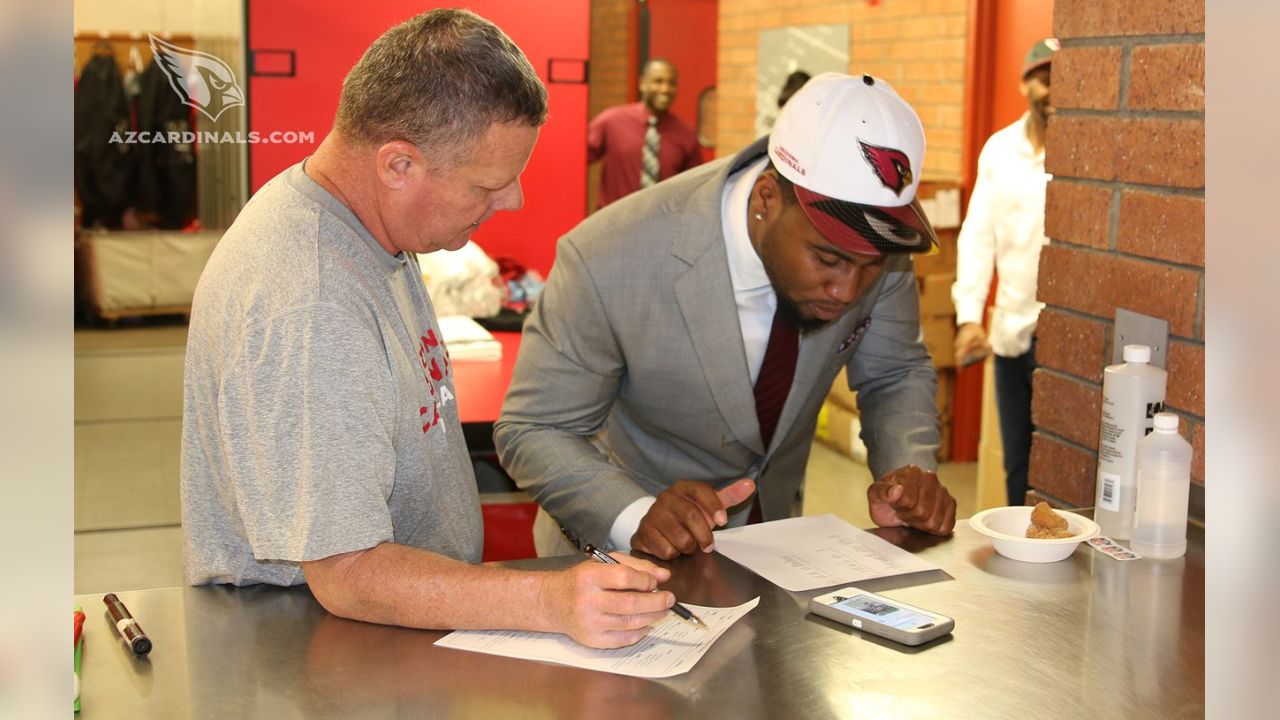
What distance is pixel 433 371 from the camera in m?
1.69

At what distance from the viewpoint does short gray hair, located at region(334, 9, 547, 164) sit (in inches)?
57.8

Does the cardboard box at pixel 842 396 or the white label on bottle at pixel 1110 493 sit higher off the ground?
the white label on bottle at pixel 1110 493

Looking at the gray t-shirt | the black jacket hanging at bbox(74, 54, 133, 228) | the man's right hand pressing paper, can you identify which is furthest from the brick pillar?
the black jacket hanging at bbox(74, 54, 133, 228)

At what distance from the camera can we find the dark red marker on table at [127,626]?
4.60ft

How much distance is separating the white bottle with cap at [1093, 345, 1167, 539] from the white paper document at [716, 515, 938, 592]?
34cm

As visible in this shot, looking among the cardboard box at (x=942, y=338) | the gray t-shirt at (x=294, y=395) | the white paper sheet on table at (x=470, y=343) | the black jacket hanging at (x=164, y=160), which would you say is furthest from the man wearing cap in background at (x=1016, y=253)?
the gray t-shirt at (x=294, y=395)

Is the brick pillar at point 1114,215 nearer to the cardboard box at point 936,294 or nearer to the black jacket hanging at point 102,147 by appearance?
the black jacket hanging at point 102,147

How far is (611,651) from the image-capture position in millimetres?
1425

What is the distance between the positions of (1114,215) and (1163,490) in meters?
0.53

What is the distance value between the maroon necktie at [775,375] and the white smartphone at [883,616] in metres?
0.63

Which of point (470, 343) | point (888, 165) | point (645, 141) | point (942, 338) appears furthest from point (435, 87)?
point (645, 141)

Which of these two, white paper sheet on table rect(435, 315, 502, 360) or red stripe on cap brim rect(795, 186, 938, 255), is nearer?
red stripe on cap brim rect(795, 186, 938, 255)

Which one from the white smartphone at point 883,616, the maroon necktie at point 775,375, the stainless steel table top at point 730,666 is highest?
the maroon necktie at point 775,375

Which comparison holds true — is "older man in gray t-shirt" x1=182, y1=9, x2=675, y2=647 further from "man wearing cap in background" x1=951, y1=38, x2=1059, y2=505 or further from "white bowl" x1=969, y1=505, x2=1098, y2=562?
"man wearing cap in background" x1=951, y1=38, x2=1059, y2=505
